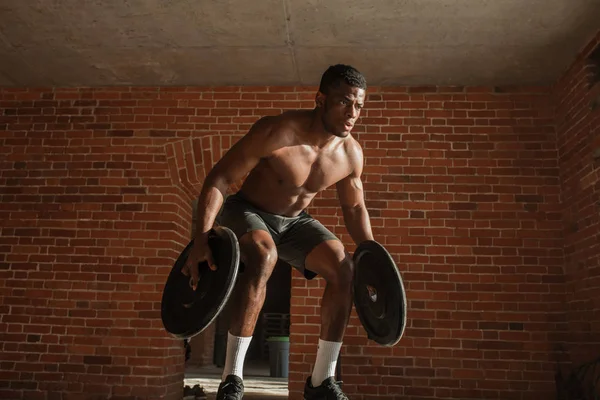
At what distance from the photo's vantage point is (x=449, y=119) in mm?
5582

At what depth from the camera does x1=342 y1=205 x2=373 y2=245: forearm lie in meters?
3.25

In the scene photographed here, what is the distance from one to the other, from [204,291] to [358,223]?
1071 mm

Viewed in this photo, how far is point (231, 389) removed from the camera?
8.45ft

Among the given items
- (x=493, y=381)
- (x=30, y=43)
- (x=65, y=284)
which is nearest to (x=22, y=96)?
(x=30, y=43)

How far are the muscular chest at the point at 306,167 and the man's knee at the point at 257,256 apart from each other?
1.19ft

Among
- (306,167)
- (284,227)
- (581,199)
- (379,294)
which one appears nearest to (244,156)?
(306,167)

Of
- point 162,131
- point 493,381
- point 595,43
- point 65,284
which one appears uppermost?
point 595,43

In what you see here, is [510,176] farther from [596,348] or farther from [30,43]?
[30,43]

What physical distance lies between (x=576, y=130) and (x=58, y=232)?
4.92 metres

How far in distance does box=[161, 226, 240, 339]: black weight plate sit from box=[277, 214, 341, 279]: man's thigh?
499 millimetres

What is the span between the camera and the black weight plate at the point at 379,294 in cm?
266

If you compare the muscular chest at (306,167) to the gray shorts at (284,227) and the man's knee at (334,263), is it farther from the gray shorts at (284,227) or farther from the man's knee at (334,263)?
the man's knee at (334,263)

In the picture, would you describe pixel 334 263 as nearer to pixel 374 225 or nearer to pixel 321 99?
pixel 321 99

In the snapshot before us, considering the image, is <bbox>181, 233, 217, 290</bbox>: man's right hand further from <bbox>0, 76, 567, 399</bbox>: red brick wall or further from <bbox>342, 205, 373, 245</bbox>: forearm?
<bbox>0, 76, 567, 399</bbox>: red brick wall
